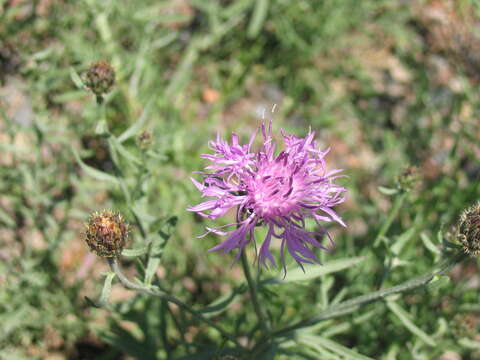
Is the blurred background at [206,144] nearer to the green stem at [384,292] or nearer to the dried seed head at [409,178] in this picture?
the dried seed head at [409,178]

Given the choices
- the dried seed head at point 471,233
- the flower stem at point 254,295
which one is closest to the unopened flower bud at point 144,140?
the flower stem at point 254,295

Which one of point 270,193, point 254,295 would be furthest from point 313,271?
point 270,193

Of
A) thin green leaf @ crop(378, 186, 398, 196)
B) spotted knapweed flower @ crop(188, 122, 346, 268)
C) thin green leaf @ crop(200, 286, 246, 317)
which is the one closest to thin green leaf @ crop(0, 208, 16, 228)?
thin green leaf @ crop(200, 286, 246, 317)

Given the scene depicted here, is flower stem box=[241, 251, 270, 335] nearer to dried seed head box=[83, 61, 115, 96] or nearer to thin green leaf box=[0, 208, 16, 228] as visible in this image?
dried seed head box=[83, 61, 115, 96]

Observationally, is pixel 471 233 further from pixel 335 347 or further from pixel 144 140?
pixel 144 140

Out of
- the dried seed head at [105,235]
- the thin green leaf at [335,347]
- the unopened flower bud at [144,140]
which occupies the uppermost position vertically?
the unopened flower bud at [144,140]

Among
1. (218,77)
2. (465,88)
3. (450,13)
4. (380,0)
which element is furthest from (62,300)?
(450,13)
